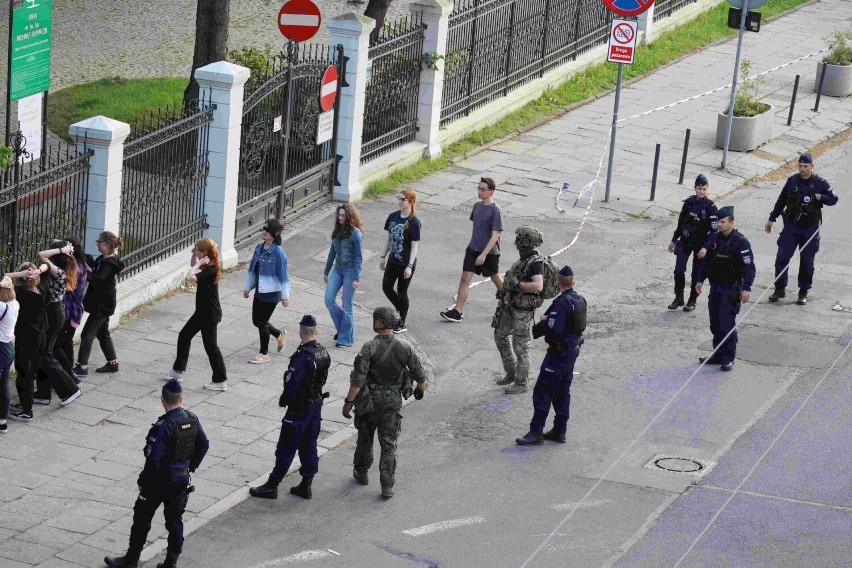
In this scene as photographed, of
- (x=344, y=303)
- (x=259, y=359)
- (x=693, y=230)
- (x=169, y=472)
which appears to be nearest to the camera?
(x=169, y=472)

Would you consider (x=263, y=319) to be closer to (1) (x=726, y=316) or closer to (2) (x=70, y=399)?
(2) (x=70, y=399)

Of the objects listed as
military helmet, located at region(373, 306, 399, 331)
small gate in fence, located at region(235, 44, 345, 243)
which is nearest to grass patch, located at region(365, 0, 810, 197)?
small gate in fence, located at region(235, 44, 345, 243)

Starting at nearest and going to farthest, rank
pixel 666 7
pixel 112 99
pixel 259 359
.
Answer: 1. pixel 259 359
2. pixel 112 99
3. pixel 666 7

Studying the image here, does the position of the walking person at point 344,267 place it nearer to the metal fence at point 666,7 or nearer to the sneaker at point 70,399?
the sneaker at point 70,399

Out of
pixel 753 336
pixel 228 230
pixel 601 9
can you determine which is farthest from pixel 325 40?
pixel 753 336

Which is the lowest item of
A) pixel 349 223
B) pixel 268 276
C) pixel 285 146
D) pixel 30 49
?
pixel 268 276

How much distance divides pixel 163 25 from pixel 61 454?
19398mm

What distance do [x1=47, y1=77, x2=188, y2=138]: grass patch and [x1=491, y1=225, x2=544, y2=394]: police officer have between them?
10.4 metres

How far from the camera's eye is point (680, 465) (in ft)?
42.4

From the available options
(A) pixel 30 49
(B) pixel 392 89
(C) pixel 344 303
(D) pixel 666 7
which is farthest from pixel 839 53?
(A) pixel 30 49

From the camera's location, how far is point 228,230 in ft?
57.9

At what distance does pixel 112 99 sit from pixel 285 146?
7056mm

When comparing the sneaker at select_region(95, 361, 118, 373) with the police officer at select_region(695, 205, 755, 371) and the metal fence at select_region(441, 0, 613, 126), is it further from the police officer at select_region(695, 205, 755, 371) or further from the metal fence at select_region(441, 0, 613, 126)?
the metal fence at select_region(441, 0, 613, 126)

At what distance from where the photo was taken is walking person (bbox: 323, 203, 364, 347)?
14.9 m
